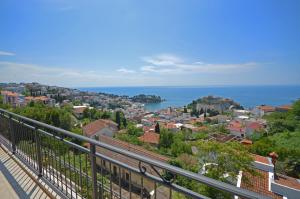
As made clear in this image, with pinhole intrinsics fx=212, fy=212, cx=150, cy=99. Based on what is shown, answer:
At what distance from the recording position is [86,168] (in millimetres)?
2150

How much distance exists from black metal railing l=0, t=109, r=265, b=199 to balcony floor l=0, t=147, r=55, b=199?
136 millimetres

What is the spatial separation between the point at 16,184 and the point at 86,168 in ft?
5.02

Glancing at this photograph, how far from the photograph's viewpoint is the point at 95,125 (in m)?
28.5

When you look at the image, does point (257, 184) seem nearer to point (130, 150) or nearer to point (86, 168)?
point (130, 150)

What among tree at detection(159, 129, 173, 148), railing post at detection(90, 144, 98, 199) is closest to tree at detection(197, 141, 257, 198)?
railing post at detection(90, 144, 98, 199)

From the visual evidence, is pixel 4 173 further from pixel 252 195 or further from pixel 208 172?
pixel 208 172

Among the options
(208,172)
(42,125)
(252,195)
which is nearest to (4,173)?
(42,125)

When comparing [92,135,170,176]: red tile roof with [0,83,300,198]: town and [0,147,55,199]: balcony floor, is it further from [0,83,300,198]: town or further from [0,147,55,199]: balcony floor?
[0,147,55,199]: balcony floor

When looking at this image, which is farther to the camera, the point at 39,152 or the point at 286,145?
the point at 286,145

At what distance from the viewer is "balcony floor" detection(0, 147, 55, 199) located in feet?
8.73

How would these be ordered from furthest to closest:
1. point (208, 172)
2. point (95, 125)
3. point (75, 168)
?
point (95, 125)
point (208, 172)
point (75, 168)

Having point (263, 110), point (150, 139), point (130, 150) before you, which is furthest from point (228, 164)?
point (263, 110)

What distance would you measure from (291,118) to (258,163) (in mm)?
27294

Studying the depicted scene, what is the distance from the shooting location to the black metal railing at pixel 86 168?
50.1 inches
